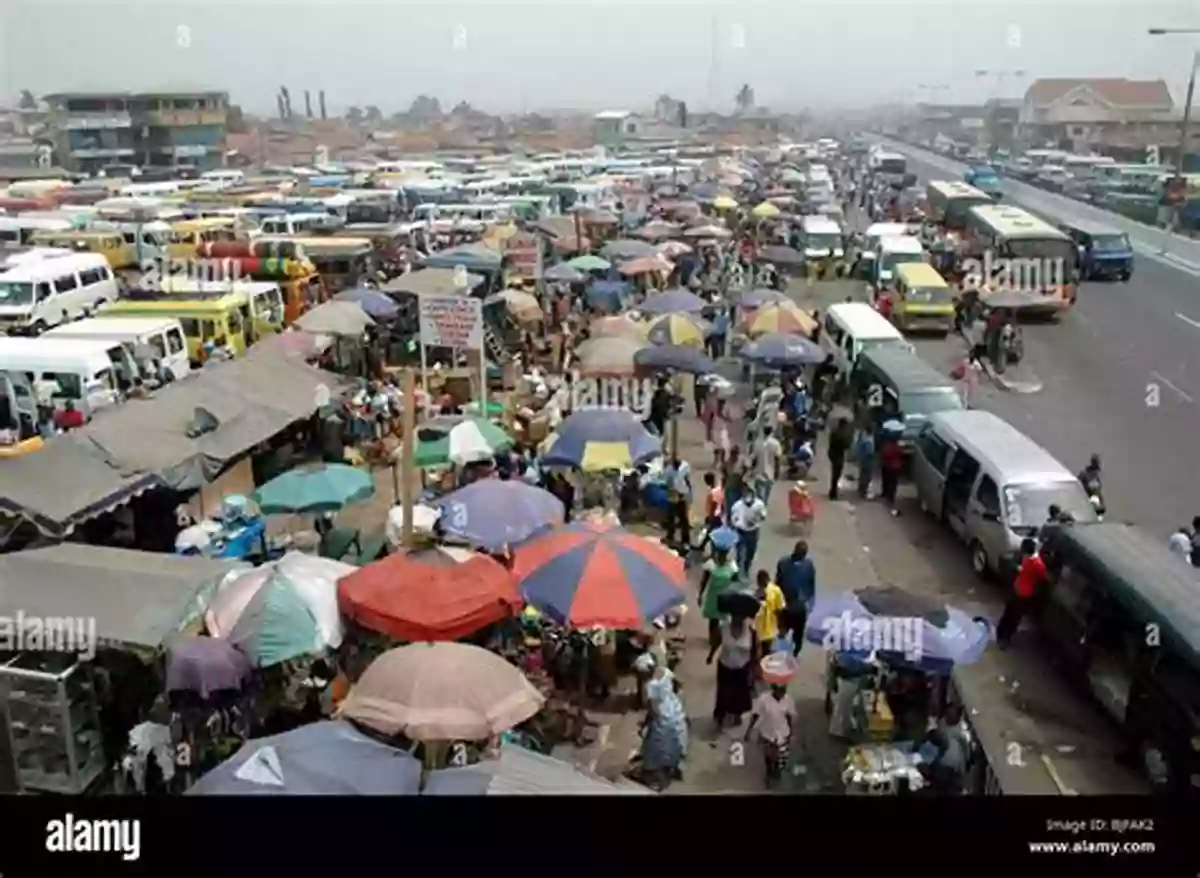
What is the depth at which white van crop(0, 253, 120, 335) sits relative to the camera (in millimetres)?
11836

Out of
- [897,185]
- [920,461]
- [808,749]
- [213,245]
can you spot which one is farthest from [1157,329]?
[897,185]

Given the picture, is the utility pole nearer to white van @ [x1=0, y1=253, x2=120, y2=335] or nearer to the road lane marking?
the road lane marking

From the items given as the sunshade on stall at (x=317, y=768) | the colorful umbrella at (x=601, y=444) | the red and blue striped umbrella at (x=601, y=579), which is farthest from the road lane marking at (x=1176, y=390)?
the sunshade on stall at (x=317, y=768)

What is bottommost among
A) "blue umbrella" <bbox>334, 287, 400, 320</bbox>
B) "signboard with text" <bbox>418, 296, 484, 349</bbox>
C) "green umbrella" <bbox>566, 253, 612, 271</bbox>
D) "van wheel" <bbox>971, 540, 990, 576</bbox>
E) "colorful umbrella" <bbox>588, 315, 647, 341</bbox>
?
"van wheel" <bbox>971, 540, 990, 576</bbox>

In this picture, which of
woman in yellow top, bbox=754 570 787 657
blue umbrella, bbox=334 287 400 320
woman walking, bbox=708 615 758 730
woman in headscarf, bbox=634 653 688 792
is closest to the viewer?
woman in headscarf, bbox=634 653 688 792

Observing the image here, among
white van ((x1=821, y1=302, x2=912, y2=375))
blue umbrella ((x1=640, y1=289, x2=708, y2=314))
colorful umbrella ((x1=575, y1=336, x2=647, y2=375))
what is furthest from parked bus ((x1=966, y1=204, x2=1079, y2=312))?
Result: colorful umbrella ((x1=575, y1=336, x2=647, y2=375))

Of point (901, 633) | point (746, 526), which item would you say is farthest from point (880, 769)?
point (746, 526)

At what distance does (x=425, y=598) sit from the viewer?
14.1 ft

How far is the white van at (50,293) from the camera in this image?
1184 centimetres

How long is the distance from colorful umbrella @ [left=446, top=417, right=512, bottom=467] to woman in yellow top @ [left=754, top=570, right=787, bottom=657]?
227 cm

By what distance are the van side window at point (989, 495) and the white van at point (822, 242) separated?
12.4 m

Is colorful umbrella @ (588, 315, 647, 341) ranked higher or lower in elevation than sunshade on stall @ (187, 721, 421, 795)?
higher

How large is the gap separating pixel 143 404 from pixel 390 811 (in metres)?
5.14

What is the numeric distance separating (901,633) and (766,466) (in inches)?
120
